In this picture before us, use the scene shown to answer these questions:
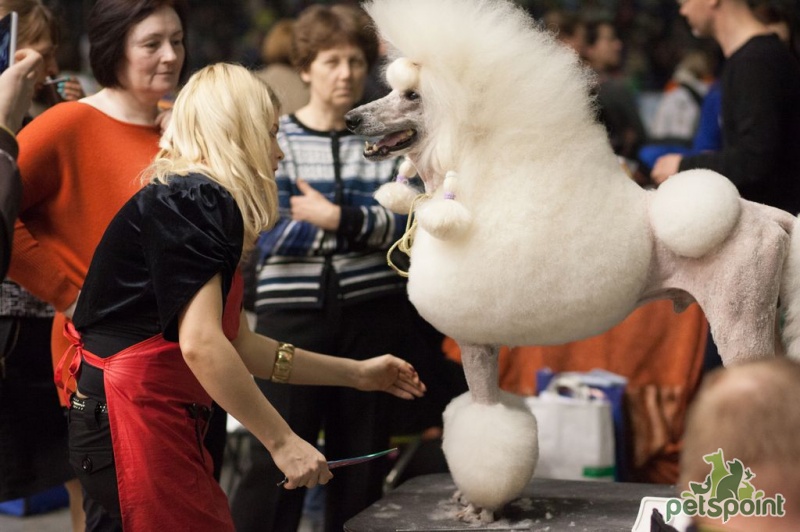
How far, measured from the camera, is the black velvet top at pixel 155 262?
1.37 metres

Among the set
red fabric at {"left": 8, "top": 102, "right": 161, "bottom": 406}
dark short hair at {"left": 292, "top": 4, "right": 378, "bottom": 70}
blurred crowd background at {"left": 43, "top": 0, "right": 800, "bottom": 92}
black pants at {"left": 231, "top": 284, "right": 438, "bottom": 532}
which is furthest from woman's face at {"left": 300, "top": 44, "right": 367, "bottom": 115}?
blurred crowd background at {"left": 43, "top": 0, "right": 800, "bottom": 92}

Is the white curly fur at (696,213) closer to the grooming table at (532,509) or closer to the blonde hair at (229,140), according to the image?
the grooming table at (532,509)

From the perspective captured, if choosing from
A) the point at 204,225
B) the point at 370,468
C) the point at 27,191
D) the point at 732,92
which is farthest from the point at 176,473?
the point at 732,92

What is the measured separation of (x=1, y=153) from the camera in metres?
1.45

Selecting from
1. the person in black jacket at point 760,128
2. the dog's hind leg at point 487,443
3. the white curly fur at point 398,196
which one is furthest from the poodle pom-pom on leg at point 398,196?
the person in black jacket at point 760,128

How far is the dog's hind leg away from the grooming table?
0.06m

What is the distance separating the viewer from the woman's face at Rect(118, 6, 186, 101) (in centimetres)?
186

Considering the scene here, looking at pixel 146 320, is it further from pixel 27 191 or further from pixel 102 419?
pixel 27 191

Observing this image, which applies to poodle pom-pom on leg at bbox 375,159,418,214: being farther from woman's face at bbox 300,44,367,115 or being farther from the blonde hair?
woman's face at bbox 300,44,367,115

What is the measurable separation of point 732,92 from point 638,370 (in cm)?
105

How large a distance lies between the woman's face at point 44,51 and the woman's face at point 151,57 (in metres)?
0.27

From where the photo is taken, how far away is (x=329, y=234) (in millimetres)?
2211

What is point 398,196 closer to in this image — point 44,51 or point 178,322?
point 178,322

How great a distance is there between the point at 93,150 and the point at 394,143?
601 millimetres
